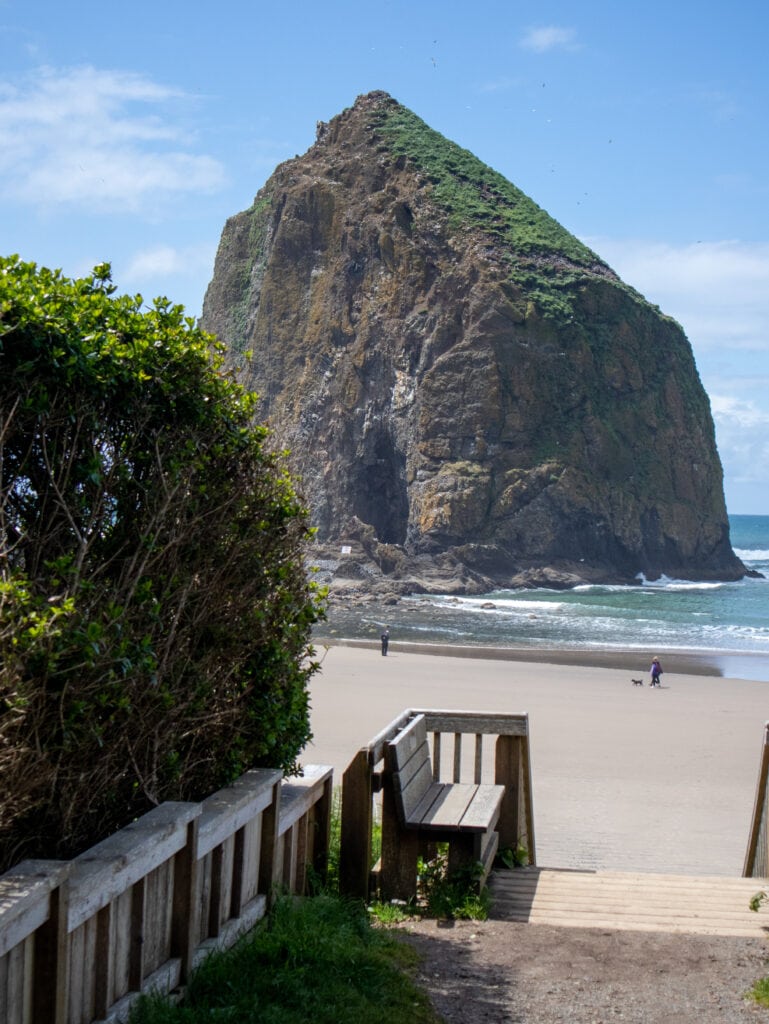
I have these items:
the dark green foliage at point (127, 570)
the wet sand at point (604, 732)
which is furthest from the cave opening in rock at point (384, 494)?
the dark green foliage at point (127, 570)

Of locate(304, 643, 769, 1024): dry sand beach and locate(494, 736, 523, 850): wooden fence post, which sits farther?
locate(494, 736, 523, 850): wooden fence post

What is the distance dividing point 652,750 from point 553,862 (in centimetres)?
972

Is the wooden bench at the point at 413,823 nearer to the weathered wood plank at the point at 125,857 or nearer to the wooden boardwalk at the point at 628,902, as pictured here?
the wooden boardwalk at the point at 628,902

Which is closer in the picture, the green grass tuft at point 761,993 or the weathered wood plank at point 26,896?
the weathered wood plank at point 26,896

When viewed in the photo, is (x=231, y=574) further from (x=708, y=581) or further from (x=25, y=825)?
(x=708, y=581)

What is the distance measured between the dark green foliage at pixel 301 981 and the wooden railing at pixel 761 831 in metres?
3.37

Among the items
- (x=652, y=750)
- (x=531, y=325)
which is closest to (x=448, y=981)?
(x=652, y=750)

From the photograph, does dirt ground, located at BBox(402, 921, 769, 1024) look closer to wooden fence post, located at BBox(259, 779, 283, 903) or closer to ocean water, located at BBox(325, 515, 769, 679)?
wooden fence post, located at BBox(259, 779, 283, 903)

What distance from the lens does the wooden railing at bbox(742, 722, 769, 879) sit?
7.70 m

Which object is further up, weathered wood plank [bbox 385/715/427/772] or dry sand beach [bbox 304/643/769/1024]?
weathered wood plank [bbox 385/715/427/772]

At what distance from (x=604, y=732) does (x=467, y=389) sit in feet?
200

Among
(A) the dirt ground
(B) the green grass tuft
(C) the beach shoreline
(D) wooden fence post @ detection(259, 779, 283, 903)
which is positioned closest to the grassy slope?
(C) the beach shoreline

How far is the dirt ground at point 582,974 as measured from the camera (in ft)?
15.6

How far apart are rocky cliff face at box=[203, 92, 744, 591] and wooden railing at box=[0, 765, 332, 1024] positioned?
66.6 metres
